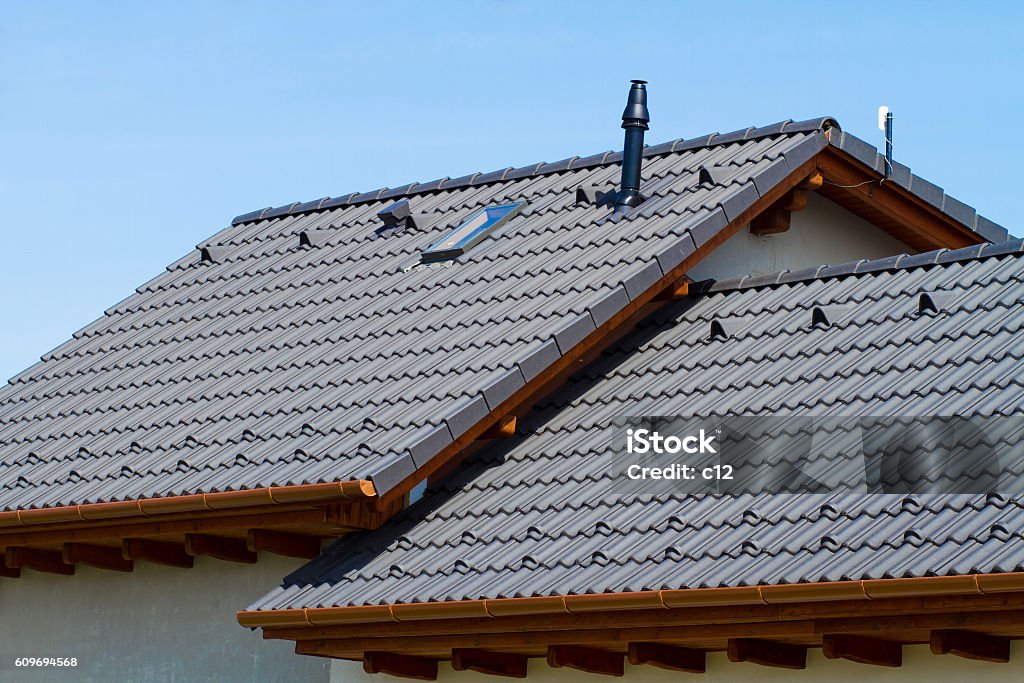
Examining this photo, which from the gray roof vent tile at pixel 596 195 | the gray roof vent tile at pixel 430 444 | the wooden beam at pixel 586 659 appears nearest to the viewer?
the wooden beam at pixel 586 659

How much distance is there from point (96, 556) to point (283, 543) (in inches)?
72.4

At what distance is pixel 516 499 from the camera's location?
384 inches

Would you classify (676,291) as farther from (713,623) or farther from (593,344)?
(713,623)

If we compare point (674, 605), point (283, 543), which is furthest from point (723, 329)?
point (674, 605)

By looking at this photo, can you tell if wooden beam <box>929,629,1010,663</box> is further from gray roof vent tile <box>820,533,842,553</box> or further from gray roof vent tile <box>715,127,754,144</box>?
gray roof vent tile <box>715,127,754,144</box>

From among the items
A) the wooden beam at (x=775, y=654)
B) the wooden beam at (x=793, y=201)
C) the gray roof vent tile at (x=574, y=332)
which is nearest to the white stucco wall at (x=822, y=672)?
the wooden beam at (x=775, y=654)

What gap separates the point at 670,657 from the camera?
8.49 meters

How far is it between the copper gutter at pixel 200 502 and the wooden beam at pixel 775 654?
94.3 inches

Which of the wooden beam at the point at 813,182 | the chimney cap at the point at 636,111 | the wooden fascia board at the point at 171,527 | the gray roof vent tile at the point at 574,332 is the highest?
the chimney cap at the point at 636,111

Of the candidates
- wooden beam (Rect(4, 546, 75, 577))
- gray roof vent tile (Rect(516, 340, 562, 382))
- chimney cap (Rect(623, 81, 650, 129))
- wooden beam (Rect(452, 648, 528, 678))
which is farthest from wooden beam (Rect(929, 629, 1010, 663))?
wooden beam (Rect(4, 546, 75, 577))

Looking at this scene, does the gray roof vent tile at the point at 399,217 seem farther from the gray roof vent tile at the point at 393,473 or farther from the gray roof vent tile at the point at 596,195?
the gray roof vent tile at the point at 393,473

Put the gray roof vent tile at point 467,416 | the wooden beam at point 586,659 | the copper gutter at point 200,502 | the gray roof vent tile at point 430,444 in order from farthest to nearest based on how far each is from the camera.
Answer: the gray roof vent tile at point 467,416
the gray roof vent tile at point 430,444
the copper gutter at point 200,502
the wooden beam at point 586,659

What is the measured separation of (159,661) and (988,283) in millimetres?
6230

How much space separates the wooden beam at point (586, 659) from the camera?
8.70 metres
